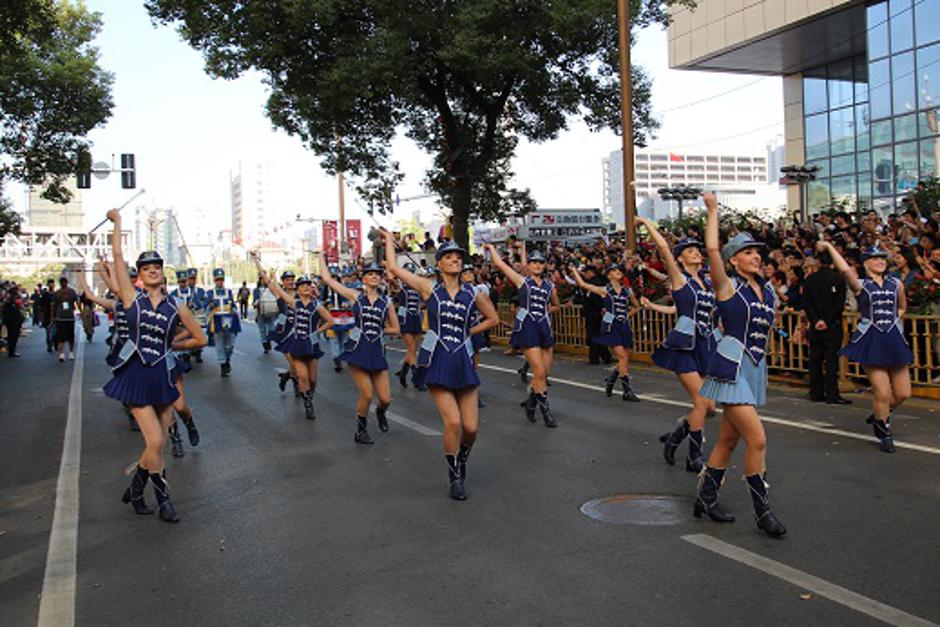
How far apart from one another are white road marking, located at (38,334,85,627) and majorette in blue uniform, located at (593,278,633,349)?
21.7 ft

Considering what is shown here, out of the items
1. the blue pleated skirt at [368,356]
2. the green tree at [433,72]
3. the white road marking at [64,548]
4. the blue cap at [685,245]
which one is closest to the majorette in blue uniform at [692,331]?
the blue cap at [685,245]

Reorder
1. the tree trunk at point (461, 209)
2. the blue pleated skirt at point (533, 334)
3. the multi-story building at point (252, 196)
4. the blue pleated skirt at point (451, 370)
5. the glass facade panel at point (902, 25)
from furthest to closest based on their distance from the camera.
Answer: the multi-story building at point (252, 196)
the glass facade panel at point (902, 25)
the tree trunk at point (461, 209)
the blue pleated skirt at point (533, 334)
the blue pleated skirt at point (451, 370)

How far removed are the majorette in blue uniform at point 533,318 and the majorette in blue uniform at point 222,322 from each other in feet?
26.8

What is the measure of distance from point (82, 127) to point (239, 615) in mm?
27221

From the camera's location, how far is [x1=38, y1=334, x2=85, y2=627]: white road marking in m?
4.96

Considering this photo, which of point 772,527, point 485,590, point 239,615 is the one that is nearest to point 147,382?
point 239,615

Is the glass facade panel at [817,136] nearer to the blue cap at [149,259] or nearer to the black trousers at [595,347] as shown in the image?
the black trousers at [595,347]

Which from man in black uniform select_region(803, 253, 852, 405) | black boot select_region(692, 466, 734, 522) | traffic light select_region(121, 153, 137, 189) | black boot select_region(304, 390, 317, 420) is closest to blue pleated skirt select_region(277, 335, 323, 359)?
black boot select_region(304, 390, 317, 420)

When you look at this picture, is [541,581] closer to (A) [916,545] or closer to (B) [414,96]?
(A) [916,545]

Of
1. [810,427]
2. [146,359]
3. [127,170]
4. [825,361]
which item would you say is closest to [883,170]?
[825,361]

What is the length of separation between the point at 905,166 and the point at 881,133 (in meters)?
1.54

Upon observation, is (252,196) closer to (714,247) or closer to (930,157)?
(930,157)

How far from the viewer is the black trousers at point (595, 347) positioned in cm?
1781

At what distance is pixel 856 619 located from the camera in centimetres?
443
